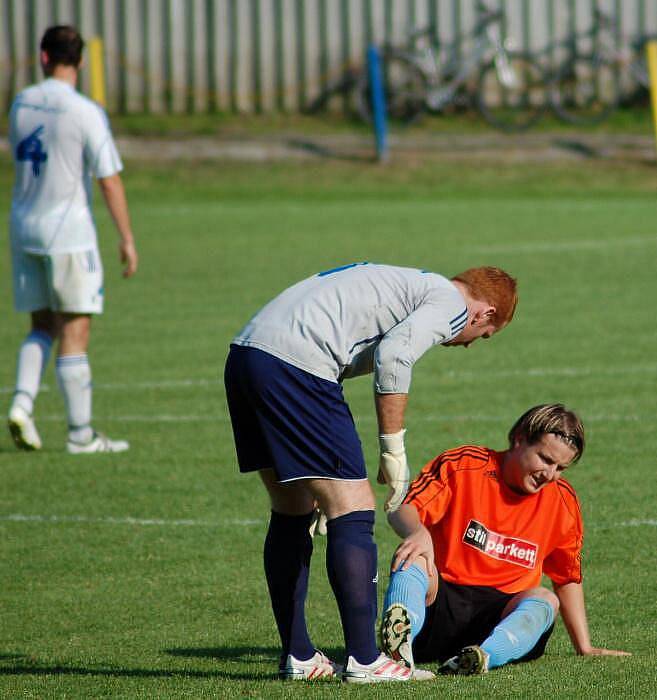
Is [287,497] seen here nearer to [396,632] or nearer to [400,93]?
[396,632]

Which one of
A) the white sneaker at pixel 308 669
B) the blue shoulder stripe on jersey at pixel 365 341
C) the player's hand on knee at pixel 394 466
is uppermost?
the blue shoulder stripe on jersey at pixel 365 341

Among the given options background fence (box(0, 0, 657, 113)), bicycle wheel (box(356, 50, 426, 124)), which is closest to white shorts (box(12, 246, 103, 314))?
bicycle wheel (box(356, 50, 426, 124))

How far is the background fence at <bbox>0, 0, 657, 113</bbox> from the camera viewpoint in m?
26.8

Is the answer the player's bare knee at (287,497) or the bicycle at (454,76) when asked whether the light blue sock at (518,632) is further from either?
the bicycle at (454,76)

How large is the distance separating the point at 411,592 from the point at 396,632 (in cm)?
33

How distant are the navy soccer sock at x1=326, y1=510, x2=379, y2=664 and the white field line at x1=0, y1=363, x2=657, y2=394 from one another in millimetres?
6301

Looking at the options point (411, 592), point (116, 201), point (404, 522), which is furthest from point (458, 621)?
point (116, 201)

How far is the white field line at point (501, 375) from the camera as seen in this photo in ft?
35.9

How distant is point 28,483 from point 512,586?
3.73 meters

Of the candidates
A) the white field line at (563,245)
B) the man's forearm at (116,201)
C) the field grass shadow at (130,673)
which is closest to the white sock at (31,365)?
the man's forearm at (116,201)

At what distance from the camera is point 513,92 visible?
88.9ft

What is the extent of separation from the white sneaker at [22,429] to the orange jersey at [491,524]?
402 centimetres

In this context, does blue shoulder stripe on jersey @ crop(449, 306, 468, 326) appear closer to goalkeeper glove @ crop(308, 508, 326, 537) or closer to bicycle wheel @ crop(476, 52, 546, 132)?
goalkeeper glove @ crop(308, 508, 326, 537)

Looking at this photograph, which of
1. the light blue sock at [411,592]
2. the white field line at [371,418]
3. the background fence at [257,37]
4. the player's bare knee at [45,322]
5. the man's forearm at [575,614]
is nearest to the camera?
the light blue sock at [411,592]
